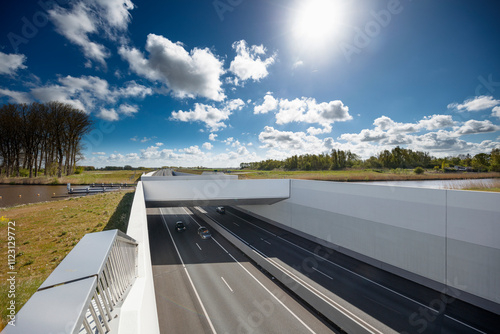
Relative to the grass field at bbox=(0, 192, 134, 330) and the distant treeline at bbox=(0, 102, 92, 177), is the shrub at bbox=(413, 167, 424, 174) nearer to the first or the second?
the grass field at bbox=(0, 192, 134, 330)

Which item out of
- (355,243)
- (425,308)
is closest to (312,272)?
(355,243)

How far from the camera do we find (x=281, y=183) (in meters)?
21.1

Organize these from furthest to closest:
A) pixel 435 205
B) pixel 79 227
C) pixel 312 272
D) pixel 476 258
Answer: pixel 312 272, pixel 435 205, pixel 476 258, pixel 79 227

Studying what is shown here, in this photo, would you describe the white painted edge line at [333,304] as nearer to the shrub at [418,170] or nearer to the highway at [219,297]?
the highway at [219,297]

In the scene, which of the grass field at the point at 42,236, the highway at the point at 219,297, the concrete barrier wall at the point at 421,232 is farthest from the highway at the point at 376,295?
the grass field at the point at 42,236

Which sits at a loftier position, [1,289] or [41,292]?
[41,292]

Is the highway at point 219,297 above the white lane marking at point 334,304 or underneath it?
underneath

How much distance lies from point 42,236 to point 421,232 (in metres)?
18.5

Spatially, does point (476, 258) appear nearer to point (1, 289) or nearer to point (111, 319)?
point (111, 319)

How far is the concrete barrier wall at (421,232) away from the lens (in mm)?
9570

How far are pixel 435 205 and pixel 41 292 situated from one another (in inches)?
620

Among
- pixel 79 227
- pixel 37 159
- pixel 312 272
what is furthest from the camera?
pixel 37 159

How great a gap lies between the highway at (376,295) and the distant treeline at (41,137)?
23548 mm

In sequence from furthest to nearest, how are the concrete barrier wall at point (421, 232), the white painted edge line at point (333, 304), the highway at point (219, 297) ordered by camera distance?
the concrete barrier wall at point (421, 232) < the highway at point (219, 297) < the white painted edge line at point (333, 304)
